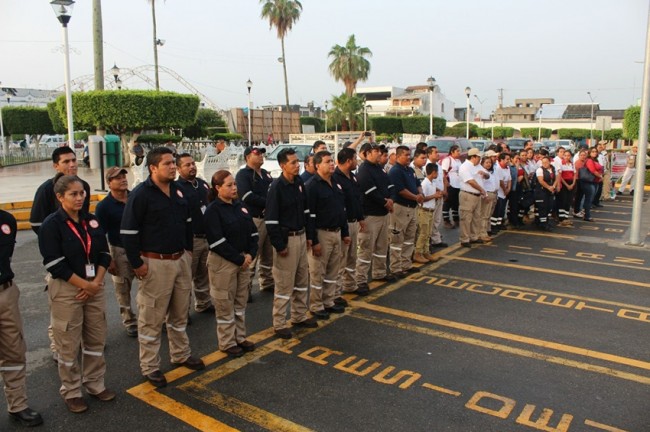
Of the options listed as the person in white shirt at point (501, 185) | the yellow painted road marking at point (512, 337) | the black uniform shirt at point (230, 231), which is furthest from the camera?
Result: the person in white shirt at point (501, 185)

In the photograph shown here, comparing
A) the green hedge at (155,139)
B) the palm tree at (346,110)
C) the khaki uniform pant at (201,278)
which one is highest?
the palm tree at (346,110)

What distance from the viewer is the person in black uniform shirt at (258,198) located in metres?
7.04

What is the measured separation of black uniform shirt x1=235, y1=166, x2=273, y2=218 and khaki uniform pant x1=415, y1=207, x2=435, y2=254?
287 centimetres

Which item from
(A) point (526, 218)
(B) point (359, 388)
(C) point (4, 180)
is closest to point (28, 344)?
(B) point (359, 388)

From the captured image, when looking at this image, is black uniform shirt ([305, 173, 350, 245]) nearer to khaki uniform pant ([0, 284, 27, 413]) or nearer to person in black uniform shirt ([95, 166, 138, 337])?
person in black uniform shirt ([95, 166, 138, 337])

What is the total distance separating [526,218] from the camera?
43.2 feet

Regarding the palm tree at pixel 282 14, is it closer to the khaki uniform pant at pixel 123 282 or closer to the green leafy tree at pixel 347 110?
the green leafy tree at pixel 347 110

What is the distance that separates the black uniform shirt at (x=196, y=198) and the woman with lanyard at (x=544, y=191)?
26.7 feet

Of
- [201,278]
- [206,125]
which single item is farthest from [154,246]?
[206,125]

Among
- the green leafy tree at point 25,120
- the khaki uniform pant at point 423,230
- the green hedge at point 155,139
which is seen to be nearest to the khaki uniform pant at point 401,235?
the khaki uniform pant at point 423,230

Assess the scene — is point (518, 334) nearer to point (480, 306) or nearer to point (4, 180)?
point (480, 306)

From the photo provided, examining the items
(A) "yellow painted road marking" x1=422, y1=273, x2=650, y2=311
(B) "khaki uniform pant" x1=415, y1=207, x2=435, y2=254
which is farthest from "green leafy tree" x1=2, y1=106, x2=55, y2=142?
(A) "yellow painted road marking" x1=422, y1=273, x2=650, y2=311

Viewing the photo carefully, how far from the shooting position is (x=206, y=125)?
43781mm

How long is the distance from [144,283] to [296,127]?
4908 centimetres
